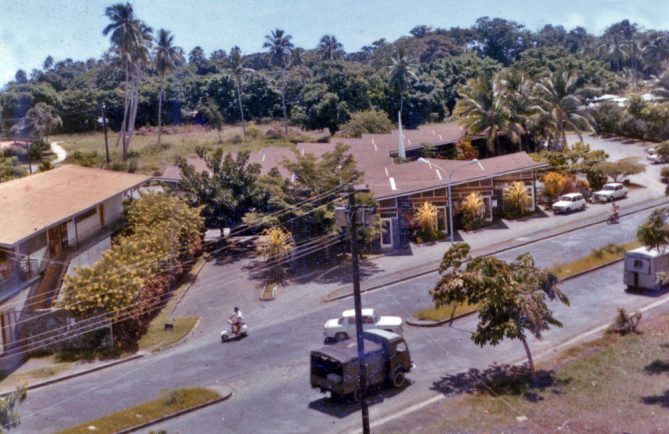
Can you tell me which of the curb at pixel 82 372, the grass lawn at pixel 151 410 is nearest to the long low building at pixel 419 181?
the curb at pixel 82 372

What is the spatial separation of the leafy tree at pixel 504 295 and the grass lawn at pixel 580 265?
259 inches

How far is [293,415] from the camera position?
72.1 ft

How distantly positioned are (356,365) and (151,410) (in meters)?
6.39

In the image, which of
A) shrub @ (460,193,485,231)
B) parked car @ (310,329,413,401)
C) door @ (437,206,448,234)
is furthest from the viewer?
shrub @ (460,193,485,231)

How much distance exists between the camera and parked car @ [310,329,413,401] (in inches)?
869

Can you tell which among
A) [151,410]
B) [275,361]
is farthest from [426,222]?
Result: [151,410]

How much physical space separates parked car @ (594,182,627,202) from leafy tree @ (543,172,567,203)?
8.34ft

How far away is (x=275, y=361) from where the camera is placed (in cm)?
2694

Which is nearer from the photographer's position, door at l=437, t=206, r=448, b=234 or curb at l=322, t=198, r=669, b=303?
curb at l=322, t=198, r=669, b=303

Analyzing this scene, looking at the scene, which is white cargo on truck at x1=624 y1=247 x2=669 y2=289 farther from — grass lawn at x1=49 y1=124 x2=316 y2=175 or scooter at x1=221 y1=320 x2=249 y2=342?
grass lawn at x1=49 y1=124 x2=316 y2=175

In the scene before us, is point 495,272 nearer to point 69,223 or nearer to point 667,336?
point 667,336

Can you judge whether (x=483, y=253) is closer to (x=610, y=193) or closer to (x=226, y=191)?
(x=226, y=191)

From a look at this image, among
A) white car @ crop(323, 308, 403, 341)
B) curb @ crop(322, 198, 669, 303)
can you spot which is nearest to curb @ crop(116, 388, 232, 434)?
white car @ crop(323, 308, 403, 341)

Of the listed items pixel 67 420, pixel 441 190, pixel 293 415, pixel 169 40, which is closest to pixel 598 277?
pixel 441 190
